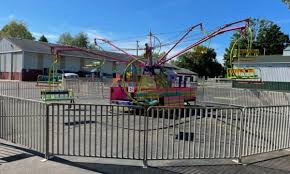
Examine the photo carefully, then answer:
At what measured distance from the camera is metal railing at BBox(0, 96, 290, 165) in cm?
642

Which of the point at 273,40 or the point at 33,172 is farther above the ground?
the point at 273,40

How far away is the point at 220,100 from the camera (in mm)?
20906

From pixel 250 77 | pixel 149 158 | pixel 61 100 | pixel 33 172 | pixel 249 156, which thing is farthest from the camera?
pixel 250 77

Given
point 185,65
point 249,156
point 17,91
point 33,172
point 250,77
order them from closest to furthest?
point 33,172
point 249,156
point 250,77
point 17,91
point 185,65

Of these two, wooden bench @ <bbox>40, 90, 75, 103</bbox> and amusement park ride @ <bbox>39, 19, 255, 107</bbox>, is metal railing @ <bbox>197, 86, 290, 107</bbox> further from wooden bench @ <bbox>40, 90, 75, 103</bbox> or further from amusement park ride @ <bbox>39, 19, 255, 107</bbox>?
wooden bench @ <bbox>40, 90, 75, 103</bbox>

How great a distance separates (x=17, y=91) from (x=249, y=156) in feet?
57.3

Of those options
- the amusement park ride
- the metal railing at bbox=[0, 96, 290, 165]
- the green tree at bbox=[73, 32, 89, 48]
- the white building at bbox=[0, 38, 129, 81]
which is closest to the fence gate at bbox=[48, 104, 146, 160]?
the metal railing at bbox=[0, 96, 290, 165]

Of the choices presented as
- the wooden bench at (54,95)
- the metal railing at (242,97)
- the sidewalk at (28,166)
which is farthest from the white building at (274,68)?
the sidewalk at (28,166)

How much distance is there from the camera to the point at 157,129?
634cm

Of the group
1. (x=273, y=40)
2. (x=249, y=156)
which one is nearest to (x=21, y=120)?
(x=249, y=156)

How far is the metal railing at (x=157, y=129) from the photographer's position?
21.1 ft

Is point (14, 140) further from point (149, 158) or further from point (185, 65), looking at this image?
point (185, 65)

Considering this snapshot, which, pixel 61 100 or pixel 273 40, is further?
pixel 273 40

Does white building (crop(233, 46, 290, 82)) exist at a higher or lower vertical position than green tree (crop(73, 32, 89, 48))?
lower
